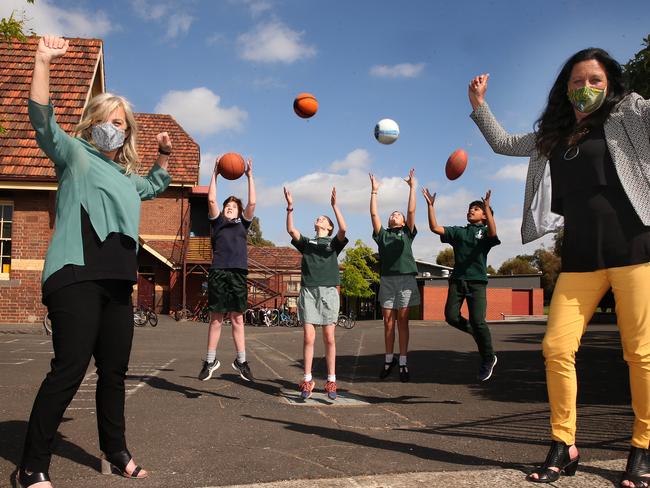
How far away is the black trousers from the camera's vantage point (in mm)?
2822

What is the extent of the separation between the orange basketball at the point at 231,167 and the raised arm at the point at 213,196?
2.9 inches

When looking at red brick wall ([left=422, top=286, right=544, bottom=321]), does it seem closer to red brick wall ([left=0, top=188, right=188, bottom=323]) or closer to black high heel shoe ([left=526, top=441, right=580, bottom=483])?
red brick wall ([left=0, top=188, right=188, bottom=323])

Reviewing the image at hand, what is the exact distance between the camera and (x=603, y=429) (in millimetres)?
4258

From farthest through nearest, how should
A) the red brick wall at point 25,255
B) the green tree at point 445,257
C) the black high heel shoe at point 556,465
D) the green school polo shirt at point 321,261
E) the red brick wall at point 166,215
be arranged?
the green tree at point 445,257 < the red brick wall at point 166,215 < the red brick wall at point 25,255 < the green school polo shirt at point 321,261 < the black high heel shoe at point 556,465

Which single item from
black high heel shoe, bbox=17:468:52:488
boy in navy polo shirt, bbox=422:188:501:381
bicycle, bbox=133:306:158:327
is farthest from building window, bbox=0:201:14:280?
black high heel shoe, bbox=17:468:52:488

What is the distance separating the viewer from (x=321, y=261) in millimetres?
6082

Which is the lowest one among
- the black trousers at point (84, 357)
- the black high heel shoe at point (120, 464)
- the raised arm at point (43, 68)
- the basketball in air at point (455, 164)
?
the black high heel shoe at point (120, 464)

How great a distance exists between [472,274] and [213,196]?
3083 millimetres

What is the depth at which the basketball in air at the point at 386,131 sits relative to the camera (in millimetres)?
8312

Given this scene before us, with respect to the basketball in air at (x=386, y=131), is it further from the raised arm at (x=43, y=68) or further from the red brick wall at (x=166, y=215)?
the red brick wall at (x=166, y=215)

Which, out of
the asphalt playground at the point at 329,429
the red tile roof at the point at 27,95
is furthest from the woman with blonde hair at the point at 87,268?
the red tile roof at the point at 27,95

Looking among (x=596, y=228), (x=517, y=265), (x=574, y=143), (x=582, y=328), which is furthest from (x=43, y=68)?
(x=517, y=265)

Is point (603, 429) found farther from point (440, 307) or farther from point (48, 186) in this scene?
point (440, 307)

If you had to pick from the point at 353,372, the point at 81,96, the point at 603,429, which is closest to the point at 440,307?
the point at 81,96
